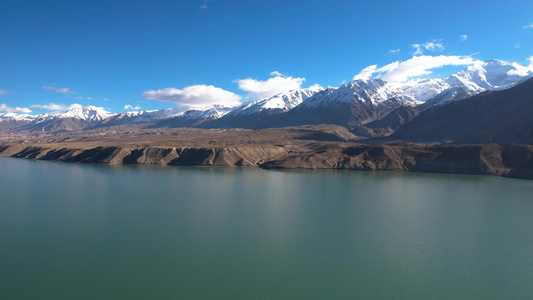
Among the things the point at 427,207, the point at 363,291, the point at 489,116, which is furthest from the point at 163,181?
the point at 489,116

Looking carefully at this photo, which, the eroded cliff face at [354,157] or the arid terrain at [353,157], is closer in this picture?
the eroded cliff face at [354,157]

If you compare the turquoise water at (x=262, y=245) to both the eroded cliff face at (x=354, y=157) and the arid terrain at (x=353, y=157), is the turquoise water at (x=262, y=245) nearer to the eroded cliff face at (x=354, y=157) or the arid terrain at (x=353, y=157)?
the eroded cliff face at (x=354, y=157)

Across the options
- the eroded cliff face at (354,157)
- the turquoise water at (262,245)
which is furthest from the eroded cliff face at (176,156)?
the turquoise water at (262,245)

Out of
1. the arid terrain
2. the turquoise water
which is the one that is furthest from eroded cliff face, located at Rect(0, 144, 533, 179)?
the turquoise water

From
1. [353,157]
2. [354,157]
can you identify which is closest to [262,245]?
[353,157]

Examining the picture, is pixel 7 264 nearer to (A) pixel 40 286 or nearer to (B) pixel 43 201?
(A) pixel 40 286

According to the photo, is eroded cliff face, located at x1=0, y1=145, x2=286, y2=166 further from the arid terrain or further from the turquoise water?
the turquoise water
